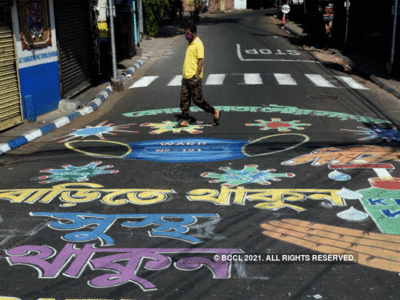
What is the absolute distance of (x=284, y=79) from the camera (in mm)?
17922

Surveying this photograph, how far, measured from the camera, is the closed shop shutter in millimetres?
14627

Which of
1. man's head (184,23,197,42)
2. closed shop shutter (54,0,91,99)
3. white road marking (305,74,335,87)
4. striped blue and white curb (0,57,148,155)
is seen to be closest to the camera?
striped blue and white curb (0,57,148,155)

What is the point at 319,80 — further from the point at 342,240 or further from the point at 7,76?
the point at 342,240

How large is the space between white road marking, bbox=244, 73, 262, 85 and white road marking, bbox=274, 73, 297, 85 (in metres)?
0.65

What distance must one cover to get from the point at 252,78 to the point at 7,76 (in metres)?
9.01

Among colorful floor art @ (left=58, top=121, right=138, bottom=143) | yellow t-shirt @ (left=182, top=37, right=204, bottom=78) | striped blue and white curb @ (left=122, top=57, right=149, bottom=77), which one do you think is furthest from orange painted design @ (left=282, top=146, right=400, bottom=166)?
striped blue and white curb @ (left=122, top=57, right=149, bottom=77)

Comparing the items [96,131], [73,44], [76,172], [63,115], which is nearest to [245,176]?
[76,172]

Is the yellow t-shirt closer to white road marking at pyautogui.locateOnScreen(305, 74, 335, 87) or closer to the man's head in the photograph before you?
the man's head

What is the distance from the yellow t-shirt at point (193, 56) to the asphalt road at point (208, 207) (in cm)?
122

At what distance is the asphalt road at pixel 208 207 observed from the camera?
489cm

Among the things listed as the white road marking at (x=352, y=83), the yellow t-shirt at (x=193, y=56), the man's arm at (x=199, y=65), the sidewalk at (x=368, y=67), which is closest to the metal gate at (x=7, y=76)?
the yellow t-shirt at (x=193, y=56)

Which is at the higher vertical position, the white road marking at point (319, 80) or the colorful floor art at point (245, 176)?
the white road marking at point (319, 80)

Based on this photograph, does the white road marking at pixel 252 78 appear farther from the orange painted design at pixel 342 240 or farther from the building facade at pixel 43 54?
the orange painted design at pixel 342 240

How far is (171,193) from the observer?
7293mm
